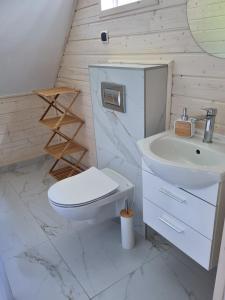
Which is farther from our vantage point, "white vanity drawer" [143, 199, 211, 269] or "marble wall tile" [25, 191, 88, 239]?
"marble wall tile" [25, 191, 88, 239]

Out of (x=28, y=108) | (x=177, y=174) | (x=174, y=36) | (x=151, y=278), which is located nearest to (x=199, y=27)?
(x=174, y=36)

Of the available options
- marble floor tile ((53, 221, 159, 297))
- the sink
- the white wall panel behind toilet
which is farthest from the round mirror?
marble floor tile ((53, 221, 159, 297))

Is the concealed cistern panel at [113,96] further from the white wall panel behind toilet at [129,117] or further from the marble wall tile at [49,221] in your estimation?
the marble wall tile at [49,221]

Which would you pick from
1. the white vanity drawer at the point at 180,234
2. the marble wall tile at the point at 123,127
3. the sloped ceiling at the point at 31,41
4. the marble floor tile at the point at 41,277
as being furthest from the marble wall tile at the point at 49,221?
the sloped ceiling at the point at 31,41

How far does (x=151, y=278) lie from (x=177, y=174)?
30.7 inches

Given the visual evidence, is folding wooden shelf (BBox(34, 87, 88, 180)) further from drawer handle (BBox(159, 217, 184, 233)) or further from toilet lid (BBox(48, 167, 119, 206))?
drawer handle (BBox(159, 217, 184, 233))

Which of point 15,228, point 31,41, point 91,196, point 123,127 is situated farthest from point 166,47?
point 15,228

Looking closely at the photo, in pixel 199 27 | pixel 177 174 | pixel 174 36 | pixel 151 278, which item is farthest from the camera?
pixel 151 278

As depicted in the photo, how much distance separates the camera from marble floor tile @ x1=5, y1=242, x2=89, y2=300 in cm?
140

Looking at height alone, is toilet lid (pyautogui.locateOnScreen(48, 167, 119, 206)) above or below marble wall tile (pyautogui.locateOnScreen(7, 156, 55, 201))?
above

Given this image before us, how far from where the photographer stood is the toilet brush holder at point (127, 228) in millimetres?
1614

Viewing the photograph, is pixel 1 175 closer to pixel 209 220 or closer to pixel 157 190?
pixel 157 190

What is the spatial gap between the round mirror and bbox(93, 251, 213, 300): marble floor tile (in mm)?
1237

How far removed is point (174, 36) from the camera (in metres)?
1.37
